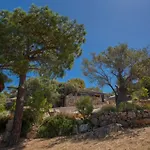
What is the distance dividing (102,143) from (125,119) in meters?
3.09

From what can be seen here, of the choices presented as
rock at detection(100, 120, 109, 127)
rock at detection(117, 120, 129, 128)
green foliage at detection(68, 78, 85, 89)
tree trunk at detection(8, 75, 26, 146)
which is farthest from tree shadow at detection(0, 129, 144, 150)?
green foliage at detection(68, 78, 85, 89)

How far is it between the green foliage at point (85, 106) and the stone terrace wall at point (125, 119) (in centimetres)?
63

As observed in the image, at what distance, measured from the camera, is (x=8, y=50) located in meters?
6.45

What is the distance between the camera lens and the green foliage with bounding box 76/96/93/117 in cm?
1102

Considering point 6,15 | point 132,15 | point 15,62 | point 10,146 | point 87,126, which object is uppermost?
point 132,15

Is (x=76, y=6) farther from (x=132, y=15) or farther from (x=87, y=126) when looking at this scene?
(x=87, y=126)

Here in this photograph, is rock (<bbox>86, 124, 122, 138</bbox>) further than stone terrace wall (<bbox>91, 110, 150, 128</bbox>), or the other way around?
stone terrace wall (<bbox>91, 110, 150, 128</bbox>)

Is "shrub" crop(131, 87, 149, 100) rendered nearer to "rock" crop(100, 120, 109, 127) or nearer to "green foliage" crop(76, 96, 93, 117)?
"green foliage" crop(76, 96, 93, 117)

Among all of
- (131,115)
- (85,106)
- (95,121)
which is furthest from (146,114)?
(85,106)

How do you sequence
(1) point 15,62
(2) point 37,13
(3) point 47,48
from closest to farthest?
1. (1) point 15,62
2. (2) point 37,13
3. (3) point 47,48

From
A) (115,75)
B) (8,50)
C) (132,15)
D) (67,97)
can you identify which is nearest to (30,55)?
(8,50)

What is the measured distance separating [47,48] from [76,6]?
261 centimetres

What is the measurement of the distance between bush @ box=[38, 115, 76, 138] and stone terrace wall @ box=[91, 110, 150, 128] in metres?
1.34

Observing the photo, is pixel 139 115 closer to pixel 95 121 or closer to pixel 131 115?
pixel 131 115
